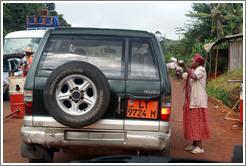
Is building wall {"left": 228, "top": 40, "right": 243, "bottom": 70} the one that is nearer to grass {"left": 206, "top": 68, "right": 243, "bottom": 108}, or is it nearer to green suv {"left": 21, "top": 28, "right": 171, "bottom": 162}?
grass {"left": 206, "top": 68, "right": 243, "bottom": 108}

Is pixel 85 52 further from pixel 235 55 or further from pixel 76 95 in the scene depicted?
pixel 235 55

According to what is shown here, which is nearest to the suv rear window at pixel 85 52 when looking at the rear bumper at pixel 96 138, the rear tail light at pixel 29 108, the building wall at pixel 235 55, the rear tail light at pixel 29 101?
the rear tail light at pixel 29 101

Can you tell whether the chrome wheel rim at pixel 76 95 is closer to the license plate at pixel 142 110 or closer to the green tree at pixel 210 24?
the license plate at pixel 142 110

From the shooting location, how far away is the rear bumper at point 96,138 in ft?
13.2

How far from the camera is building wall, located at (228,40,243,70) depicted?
54.9 ft

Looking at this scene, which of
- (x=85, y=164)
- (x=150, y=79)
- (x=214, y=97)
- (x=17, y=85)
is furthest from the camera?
(x=214, y=97)

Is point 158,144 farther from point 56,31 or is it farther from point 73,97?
point 56,31

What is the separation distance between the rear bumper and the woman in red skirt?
5.43 feet

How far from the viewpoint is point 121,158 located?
273 cm

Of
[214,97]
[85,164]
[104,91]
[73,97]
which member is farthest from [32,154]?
[214,97]

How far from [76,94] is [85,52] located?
609 mm

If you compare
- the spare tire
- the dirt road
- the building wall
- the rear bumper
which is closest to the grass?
the building wall

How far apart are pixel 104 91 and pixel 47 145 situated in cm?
94

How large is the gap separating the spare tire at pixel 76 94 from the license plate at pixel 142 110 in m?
0.33
